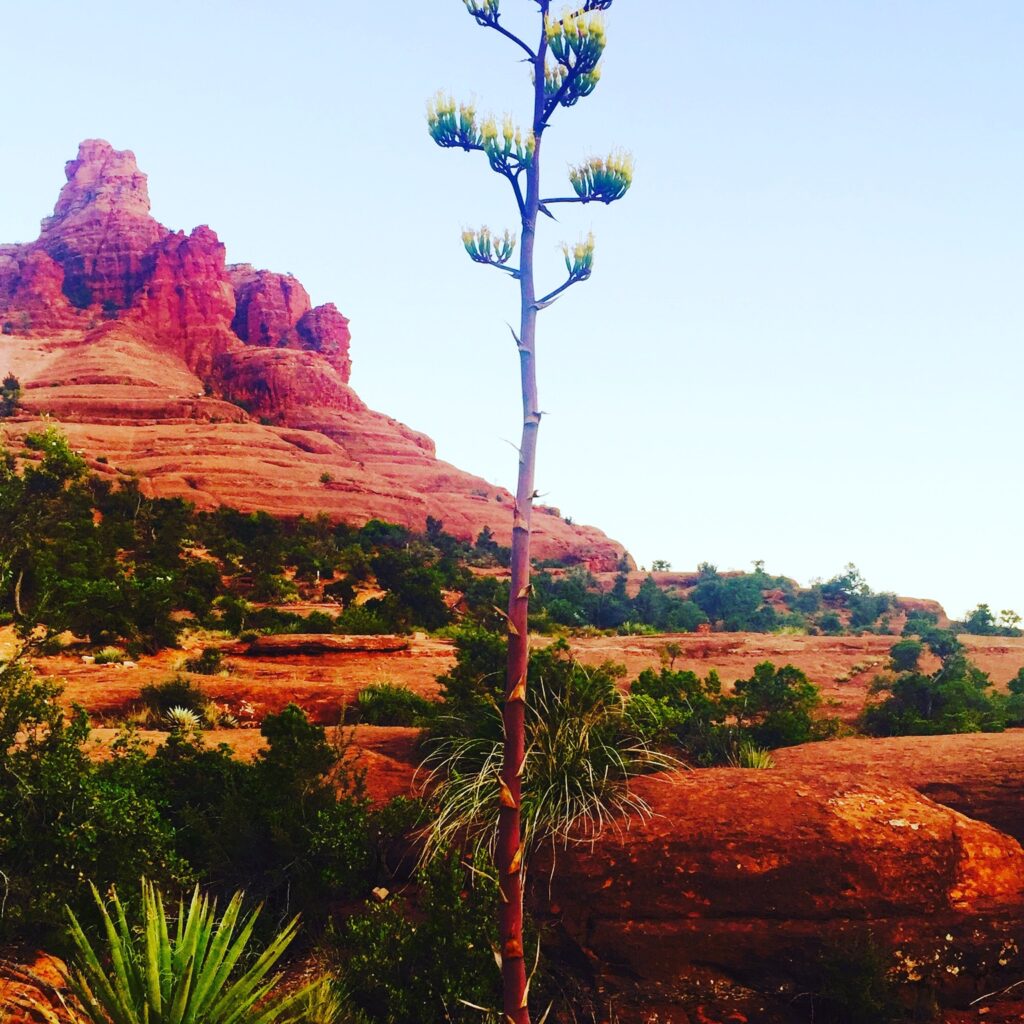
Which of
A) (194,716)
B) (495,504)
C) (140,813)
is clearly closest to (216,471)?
(495,504)

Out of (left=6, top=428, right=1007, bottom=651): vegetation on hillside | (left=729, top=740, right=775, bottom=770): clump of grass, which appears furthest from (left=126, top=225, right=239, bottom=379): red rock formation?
(left=729, top=740, right=775, bottom=770): clump of grass

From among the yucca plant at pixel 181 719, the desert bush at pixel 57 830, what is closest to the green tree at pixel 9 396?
the yucca plant at pixel 181 719

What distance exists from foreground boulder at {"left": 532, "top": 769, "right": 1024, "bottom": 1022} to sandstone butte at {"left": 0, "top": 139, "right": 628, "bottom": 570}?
56790 mm

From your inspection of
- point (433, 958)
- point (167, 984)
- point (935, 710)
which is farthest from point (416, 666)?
point (167, 984)

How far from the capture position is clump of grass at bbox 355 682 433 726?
1387 centimetres

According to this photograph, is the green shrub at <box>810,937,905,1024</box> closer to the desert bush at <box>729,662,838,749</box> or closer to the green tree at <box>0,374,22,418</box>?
the desert bush at <box>729,662,838,749</box>

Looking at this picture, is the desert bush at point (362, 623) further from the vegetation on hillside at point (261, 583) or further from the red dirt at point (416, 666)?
the red dirt at point (416, 666)

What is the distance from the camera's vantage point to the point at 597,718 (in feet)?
26.3

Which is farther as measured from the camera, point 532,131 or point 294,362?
point 294,362

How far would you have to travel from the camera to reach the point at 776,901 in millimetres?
6555

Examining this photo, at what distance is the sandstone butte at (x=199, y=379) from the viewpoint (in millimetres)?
66500

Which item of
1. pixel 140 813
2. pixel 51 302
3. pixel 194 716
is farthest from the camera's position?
pixel 51 302

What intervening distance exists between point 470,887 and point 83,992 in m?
3.12

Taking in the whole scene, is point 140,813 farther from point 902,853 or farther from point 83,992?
point 902,853
